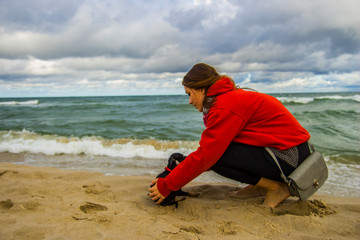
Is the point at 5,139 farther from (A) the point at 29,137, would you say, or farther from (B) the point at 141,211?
(B) the point at 141,211

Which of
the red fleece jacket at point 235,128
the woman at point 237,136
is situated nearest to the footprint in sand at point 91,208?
the woman at point 237,136

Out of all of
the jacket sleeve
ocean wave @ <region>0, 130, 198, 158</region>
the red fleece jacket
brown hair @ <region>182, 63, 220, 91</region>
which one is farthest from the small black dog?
ocean wave @ <region>0, 130, 198, 158</region>

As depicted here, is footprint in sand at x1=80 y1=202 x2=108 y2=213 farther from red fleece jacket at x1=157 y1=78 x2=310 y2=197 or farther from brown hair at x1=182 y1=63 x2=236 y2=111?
brown hair at x1=182 y1=63 x2=236 y2=111

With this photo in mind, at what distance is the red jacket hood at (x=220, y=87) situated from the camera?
6.68ft

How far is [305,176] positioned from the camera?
2055mm

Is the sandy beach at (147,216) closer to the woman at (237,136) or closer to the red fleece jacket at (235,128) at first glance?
the woman at (237,136)

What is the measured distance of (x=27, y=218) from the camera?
1896 mm

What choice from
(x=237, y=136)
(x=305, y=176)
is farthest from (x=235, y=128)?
(x=305, y=176)

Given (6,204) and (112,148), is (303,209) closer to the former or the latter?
(6,204)

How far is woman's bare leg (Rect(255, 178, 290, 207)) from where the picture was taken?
2244mm

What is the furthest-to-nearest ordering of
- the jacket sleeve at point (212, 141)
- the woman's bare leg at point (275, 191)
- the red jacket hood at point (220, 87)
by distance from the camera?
1. the woman's bare leg at point (275, 191)
2. the red jacket hood at point (220, 87)
3. the jacket sleeve at point (212, 141)

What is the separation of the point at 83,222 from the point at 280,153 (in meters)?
1.61

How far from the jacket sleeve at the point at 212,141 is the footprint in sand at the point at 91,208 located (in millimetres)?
752

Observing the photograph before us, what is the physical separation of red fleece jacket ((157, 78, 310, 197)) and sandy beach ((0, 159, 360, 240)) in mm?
360
